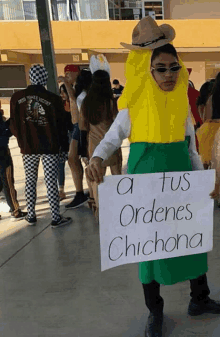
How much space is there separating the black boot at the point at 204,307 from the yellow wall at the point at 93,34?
15118 mm

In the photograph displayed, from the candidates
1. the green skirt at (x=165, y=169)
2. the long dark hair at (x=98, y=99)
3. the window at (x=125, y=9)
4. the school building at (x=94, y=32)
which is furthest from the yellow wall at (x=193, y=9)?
the green skirt at (x=165, y=169)

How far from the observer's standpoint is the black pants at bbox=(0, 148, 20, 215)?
4125 millimetres

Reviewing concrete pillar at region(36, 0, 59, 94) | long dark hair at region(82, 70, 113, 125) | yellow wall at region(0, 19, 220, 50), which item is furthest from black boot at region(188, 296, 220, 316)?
yellow wall at region(0, 19, 220, 50)

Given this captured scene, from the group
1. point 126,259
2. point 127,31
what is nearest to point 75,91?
point 126,259

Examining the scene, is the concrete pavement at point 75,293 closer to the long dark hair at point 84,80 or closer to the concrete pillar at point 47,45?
the long dark hair at point 84,80

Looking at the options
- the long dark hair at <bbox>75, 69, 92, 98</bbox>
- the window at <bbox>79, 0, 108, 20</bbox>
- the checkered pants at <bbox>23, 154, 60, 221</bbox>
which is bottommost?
the checkered pants at <bbox>23, 154, 60, 221</bbox>

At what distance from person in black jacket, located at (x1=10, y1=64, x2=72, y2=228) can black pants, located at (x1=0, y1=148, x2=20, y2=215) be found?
Result: 0.42 metres

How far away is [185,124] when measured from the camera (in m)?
1.96

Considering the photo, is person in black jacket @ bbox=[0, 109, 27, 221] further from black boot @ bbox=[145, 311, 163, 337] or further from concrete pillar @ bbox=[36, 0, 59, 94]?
black boot @ bbox=[145, 311, 163, 337]

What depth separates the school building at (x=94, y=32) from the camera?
15695mm

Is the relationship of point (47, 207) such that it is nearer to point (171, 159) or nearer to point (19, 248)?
point (19, 248)

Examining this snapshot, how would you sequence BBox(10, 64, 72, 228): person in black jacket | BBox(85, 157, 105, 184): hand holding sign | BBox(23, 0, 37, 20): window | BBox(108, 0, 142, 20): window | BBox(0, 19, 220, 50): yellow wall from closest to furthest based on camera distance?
BBox(85, 157, 105, 184): hand holding sign, BBox(10, 64, 72, 228): person in black jacket, BBox(0, 19, 220, 50): yellow wall, BBox(23, 0, 37, 20): window, BBox(108, 0, 142, 20): window

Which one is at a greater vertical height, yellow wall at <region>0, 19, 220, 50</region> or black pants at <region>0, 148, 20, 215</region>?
yellow wall at <region>0, 19, 220, 50</region>

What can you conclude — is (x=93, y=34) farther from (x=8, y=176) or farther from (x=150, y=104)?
(x=150, y=104)
